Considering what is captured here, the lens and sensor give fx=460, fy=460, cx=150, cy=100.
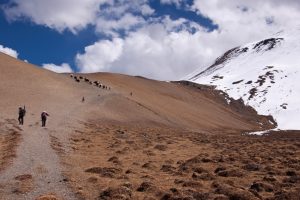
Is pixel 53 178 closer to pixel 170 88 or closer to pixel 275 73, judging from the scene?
pixel 170 88

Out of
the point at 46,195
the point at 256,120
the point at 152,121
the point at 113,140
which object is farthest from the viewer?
the point at 256,120

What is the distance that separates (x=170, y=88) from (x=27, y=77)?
52.3 m

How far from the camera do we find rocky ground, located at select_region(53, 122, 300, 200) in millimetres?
20844

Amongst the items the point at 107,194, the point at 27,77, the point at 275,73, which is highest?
the point at 275,73

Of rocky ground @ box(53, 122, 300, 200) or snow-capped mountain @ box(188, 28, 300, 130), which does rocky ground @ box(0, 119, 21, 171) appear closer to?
rocky ground @ box(53, 122, 300, 200)

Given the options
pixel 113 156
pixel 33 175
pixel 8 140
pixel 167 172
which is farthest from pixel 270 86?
pixel 33 175

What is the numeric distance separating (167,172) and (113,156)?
6.01 meters

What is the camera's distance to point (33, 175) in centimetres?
2266

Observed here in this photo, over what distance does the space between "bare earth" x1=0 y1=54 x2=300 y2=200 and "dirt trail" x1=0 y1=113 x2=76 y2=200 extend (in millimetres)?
43

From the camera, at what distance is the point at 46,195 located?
18500 millimetres

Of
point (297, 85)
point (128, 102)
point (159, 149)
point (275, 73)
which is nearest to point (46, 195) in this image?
point (159, 149)

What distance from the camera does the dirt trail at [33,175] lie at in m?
19.3

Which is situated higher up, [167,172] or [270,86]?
[270,86]

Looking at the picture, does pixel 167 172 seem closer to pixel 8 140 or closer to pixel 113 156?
pixel 113 156
